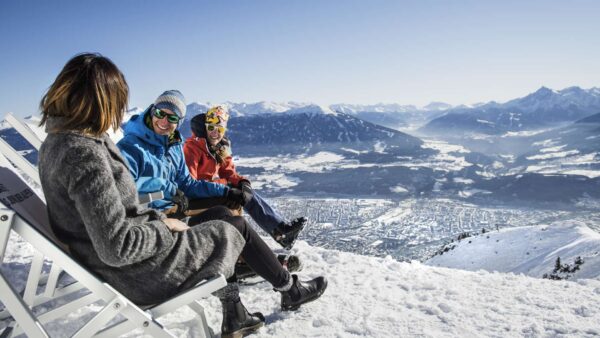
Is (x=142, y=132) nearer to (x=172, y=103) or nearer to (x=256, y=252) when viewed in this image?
(x=172, y=103)

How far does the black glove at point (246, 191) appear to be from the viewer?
484 centimetres

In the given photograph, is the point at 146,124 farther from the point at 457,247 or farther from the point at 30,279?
the point at 457,247

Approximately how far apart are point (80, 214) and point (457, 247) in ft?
127

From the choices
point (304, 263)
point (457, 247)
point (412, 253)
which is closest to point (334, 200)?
point (412, 253)

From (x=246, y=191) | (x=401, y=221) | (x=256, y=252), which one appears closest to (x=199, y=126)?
(x=246, y=191)

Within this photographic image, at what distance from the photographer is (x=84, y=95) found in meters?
1.93

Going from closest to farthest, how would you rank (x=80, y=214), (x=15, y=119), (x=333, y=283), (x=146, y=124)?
1. (x=80, y=214)
2. (x=15, y=119)
3. (x=146, y=124)
4. (x=333, y=283)

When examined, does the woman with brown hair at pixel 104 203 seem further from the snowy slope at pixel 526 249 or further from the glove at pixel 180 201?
the snowy slope at pixel 526 249

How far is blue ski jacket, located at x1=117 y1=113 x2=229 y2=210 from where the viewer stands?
3.84m

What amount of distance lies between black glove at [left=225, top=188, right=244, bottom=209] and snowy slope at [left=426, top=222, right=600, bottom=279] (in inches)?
860

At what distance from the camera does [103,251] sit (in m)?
1.92

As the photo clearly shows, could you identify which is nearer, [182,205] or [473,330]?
[473,330]

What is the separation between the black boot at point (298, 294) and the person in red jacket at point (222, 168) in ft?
3.57

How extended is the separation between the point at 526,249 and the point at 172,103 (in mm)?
33997
